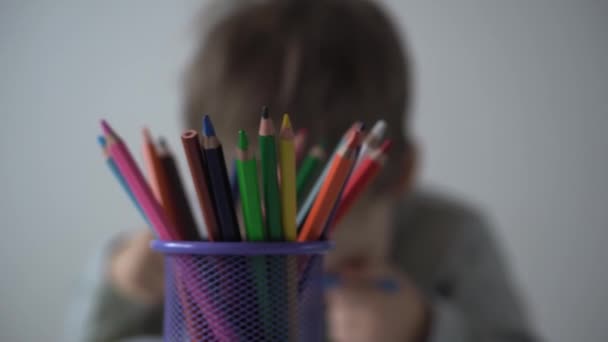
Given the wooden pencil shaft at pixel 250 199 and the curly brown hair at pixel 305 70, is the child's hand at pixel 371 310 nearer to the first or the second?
the curly brown hair at pixel 305 70

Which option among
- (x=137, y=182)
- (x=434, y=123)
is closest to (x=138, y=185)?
(x=137, y=182)

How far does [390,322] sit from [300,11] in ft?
0.93

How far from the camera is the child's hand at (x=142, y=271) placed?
Answer: 0.49 metres

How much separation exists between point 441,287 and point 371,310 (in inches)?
9.9

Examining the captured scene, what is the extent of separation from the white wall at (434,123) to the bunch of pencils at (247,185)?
1.95ft

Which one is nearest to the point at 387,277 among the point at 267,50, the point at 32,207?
the point at 267,50

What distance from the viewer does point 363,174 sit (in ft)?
0.69

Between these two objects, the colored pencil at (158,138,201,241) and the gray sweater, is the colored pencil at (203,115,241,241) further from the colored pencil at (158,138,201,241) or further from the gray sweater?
the gray sweater

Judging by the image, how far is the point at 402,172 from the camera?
0.51 metres

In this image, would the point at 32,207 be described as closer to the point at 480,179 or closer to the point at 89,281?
the point at 89,281

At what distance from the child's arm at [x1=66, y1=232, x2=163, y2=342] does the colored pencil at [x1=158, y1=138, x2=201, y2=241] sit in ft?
1.03

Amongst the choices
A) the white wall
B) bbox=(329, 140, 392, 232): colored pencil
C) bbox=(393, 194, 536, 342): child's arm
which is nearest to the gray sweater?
bbox=(393, 194, 536, 342): child's arm

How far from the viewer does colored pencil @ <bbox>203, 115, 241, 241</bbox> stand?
18 centimetres

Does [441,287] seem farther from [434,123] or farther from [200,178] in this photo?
[200,178]
